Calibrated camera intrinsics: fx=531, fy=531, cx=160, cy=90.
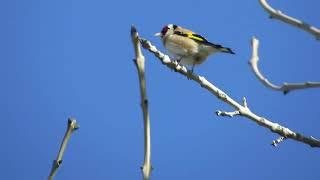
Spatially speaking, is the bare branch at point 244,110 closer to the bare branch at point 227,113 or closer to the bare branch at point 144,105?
the bare branch at point 227,113

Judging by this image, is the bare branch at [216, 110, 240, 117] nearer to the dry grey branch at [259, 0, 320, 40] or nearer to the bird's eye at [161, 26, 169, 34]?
the dry grey branch at [259, 0, 320, 40]

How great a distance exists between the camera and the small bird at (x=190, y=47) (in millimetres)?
8203

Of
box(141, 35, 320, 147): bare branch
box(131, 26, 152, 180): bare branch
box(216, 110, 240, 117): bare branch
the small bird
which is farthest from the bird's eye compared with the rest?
box(131, 26, 152, 180): bare branch

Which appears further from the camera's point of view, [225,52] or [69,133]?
[225,52]

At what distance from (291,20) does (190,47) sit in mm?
6014

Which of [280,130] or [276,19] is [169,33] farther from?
[276,19]

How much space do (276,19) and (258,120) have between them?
1.57m

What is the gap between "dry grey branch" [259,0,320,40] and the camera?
2.26 m

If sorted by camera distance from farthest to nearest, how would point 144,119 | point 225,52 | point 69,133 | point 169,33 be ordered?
1. point 169,33
2. point 225,52
3. point 69,133
4. point 144,119

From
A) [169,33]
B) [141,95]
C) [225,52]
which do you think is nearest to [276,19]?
[141,95]

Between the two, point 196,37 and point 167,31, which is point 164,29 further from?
point 196,37

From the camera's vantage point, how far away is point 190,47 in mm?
8367

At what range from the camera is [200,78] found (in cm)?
436

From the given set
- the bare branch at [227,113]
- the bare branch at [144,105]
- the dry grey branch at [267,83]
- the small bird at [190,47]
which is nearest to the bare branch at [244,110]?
the bare branch at [227,113]
